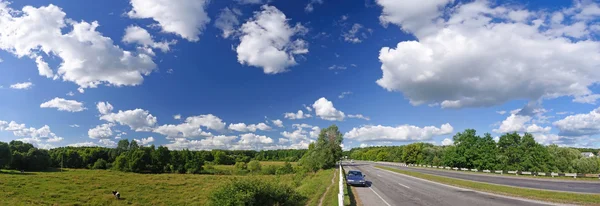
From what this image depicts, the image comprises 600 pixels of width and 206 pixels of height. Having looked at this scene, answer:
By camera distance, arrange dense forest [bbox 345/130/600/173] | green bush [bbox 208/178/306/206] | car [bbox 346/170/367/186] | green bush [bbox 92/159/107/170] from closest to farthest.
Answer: green bush [bbox 208/178/306/206] → car [bbox 346/170/367/186] → dense forest [bbox 345/130/600/173] → green bush [bbox 92/159/107/170]

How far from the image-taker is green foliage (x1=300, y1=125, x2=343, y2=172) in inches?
2763

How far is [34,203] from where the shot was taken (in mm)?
36125

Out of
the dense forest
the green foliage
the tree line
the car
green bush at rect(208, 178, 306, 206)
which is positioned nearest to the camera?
green bush at rect(208, 178, 306, 206)

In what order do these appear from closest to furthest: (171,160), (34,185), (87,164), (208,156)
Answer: (34,185)
(171,160)
(87,164)
(208,156)

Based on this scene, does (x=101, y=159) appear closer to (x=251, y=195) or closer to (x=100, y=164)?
(x=100, y=164)

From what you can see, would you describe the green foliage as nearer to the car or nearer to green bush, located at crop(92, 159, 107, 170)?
the car

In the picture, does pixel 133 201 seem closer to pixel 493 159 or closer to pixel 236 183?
pixel 236 183

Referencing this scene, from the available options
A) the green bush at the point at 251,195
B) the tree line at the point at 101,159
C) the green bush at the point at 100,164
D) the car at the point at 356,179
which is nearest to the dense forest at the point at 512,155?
the car at the point at 356,179

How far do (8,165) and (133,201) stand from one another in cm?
7100

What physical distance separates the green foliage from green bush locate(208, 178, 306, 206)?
48.2 meters

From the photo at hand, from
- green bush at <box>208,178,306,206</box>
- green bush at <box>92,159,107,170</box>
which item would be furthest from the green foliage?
green bush at <box>92,159,107,170</box>

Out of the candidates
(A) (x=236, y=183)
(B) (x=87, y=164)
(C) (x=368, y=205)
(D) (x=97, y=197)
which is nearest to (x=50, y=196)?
(D) (x=97, y=197)

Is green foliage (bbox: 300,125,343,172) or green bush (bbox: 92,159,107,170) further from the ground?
green foliage (bbox: 300,125,343,172)

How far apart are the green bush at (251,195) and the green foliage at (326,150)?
48.2 metres
